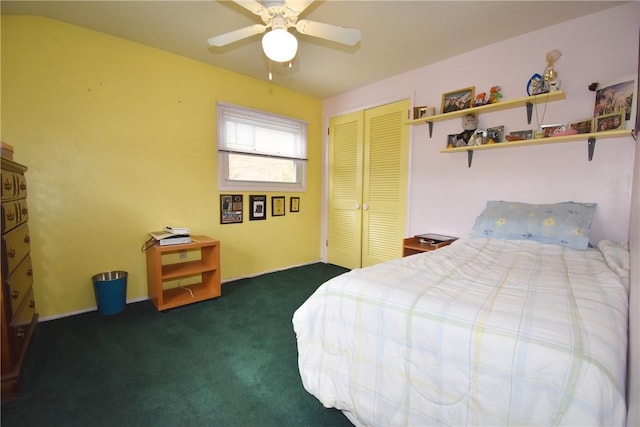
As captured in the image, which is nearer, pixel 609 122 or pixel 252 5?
pixel 252 5

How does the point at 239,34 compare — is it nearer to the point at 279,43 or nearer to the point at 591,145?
the point at 279,43

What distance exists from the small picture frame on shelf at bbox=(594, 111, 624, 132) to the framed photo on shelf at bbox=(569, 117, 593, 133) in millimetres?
46

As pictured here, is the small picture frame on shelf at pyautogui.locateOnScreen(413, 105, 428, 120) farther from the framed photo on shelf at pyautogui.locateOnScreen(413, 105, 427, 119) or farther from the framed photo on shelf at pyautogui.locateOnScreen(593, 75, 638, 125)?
the framed photo on shelf at pyautogui.locateOnScreen(593, 75, 638, 125)

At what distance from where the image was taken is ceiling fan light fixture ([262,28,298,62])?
154 centimetres

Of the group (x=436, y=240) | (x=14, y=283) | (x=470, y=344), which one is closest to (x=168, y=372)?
(x=14, y=283)

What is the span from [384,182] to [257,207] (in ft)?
5.28

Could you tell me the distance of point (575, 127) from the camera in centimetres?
210

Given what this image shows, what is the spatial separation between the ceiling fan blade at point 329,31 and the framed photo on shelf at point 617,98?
1847mm

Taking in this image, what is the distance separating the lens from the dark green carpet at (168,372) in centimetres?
134

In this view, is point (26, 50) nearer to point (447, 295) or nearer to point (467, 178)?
point (447, 295)

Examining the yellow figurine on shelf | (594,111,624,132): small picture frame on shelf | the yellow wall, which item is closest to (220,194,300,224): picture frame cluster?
the yellow wall

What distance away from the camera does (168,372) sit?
5.44 feet

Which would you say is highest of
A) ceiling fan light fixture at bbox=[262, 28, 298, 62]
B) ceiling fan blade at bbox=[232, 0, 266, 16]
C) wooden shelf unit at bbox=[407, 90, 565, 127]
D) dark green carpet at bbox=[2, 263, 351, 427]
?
ceiling fan blade at bbox=[232, 0, 266, 16]

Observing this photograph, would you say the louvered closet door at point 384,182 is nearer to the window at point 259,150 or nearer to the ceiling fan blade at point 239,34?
the window at point 259,150
